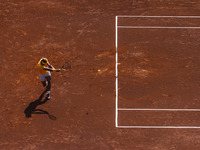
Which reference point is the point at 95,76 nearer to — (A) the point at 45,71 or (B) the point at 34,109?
(A) the point at 45,71

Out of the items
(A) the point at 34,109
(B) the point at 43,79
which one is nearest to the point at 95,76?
(B) the point at 43,79

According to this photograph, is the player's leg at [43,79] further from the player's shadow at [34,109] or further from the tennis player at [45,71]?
the player's shadow at [34,109]

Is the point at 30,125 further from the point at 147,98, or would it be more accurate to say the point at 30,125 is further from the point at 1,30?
the point at 1,30

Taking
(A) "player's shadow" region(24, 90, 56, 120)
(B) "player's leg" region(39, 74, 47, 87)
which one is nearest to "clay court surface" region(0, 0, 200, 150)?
(A) "player's shadow" region(24, 90, 56, 120)

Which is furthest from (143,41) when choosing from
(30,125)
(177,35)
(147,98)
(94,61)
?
(30,125)

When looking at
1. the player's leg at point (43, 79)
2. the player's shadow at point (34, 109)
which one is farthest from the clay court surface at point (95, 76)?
the player's leg at point (43, 79)

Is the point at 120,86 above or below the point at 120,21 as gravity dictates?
below

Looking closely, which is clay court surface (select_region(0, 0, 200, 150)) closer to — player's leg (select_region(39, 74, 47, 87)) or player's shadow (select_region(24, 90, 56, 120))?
player's shadow (select_region(24, 90, 56, 120))

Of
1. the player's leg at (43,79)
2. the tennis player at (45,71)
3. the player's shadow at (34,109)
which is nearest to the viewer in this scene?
the tennis player at (45,71)

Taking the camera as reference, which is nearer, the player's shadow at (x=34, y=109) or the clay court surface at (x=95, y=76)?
the clay court surface at (x=95, y=76)
